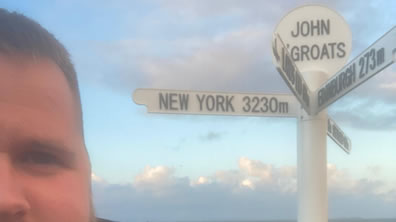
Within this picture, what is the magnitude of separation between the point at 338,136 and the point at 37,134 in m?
3.33

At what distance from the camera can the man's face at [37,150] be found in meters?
0.84

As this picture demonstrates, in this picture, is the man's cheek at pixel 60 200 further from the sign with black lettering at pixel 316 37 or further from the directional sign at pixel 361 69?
the sign with black lettering at pixel 316 37

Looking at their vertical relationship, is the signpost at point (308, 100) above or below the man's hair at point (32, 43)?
above

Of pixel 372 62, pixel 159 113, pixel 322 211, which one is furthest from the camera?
pixel 322 211

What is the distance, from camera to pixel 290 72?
2.96 metres

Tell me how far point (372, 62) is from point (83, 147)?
2045mm

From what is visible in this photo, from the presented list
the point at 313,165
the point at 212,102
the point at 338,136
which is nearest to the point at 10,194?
the point at 212,102

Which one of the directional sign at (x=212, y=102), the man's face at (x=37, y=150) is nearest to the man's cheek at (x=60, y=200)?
the man's face at (x=37, y=150)

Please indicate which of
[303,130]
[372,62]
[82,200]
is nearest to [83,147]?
[82,200]

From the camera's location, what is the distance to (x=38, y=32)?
98 centimetres

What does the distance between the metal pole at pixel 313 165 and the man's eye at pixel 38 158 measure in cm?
282

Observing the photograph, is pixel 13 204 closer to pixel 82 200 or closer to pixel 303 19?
pixel 82 200

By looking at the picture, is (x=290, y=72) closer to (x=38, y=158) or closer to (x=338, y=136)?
(x=338, y=136)

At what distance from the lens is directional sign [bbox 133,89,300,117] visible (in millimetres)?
3168
